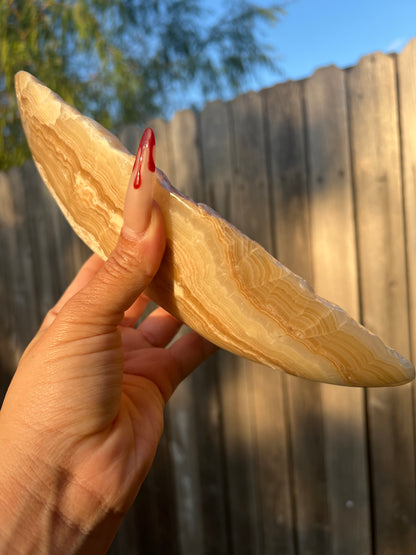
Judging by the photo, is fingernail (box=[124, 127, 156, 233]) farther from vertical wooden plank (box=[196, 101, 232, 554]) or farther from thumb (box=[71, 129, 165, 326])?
vertical wooden plank (box=[196, 101, 232, 554])

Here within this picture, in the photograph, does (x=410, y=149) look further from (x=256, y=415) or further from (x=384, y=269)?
(x=256, y=415)

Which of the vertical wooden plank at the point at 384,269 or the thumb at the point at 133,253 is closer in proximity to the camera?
the thumb at the point at 133,253

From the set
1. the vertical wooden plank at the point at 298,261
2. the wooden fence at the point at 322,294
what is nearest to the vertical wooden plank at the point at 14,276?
the wooden fence at the point at 322,294

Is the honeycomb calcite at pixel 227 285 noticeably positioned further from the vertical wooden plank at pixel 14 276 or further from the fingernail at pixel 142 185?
the vertical wooden plank at pixel 14 276

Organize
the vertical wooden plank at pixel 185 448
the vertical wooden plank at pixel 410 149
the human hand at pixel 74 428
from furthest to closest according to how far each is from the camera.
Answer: the vertical wooden plank at pixel 185 448, the vertical wooden plank at pixel 410 149, the human hand at pixel 74 428

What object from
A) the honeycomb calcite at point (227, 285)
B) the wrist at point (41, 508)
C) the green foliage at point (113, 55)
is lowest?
the wrist at point (41, 508)

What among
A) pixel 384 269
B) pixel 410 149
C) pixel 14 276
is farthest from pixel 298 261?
pixel 14 276
